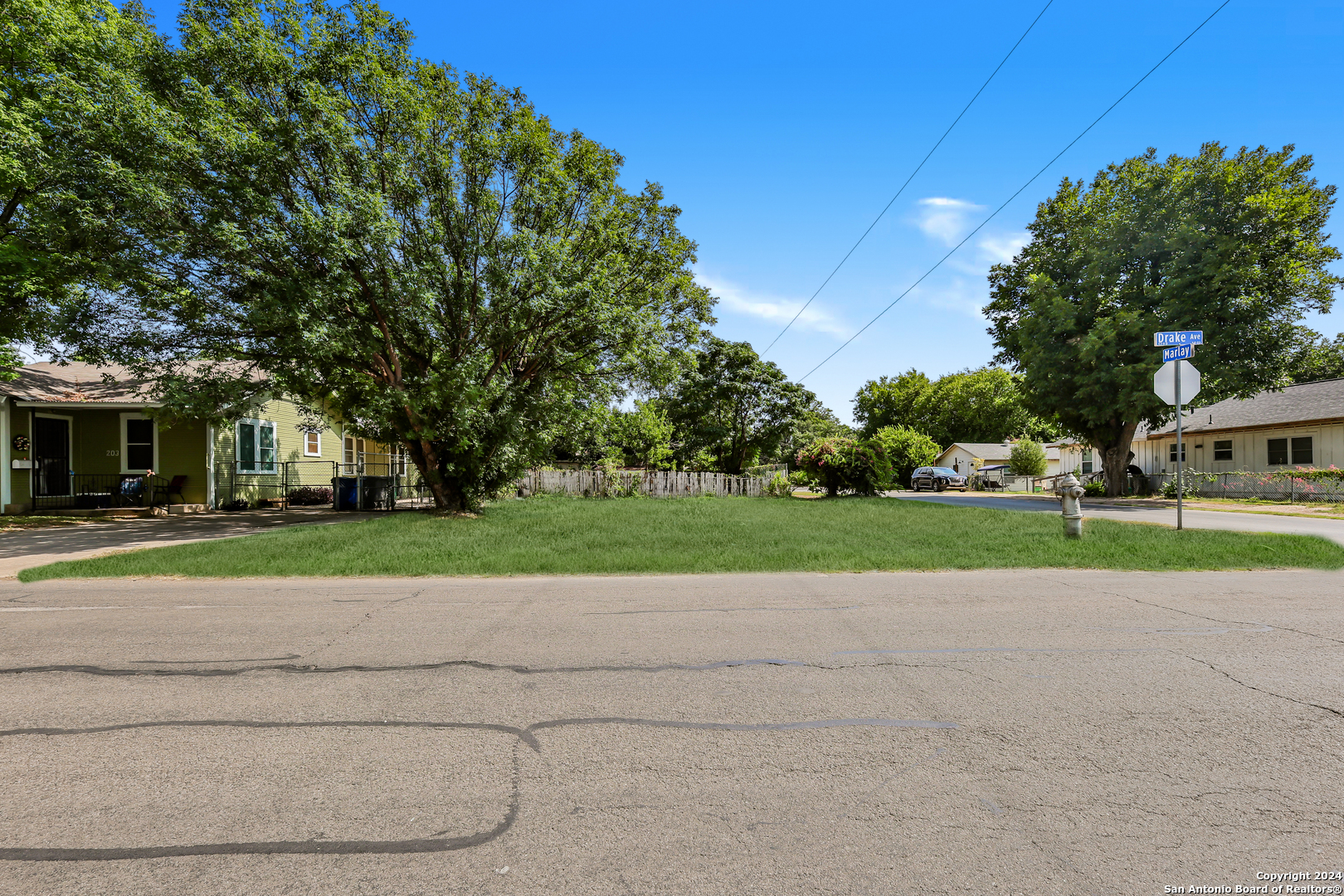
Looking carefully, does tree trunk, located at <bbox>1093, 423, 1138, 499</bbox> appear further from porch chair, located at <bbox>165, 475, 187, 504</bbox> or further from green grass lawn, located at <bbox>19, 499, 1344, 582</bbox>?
porch chair, located at <bbox>165, 475, 187, 504</bbox>

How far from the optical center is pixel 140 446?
67.8 ft

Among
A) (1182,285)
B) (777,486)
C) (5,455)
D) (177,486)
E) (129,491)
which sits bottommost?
(777,486)

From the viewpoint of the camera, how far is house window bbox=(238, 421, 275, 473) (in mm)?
22094

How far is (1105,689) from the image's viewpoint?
4.32 metres

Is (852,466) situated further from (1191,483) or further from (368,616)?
(368,616)

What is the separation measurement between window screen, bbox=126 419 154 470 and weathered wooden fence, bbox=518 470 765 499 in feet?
38.8

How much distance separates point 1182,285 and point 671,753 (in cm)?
3292

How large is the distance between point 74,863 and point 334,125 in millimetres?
15881

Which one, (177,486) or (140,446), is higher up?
(140,446)

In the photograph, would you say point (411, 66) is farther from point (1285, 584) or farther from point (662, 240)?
point (1285, 584)

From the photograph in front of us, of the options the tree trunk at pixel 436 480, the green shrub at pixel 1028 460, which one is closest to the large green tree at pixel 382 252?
the tree trunk at pixel 436 480

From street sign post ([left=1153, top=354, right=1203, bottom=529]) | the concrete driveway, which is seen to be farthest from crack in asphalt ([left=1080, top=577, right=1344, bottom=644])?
the concrete driveway

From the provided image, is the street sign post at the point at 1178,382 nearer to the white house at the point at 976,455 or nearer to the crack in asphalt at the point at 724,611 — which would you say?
the crack in asphalt at the point at 724,611

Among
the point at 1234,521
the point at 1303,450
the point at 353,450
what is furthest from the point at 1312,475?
the point at 353,450
